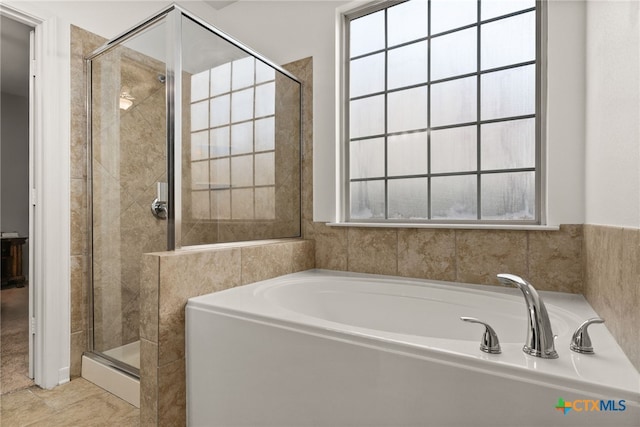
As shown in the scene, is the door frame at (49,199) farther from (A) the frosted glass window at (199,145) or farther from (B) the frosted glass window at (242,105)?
(B) the frosted glass window at (242,105)

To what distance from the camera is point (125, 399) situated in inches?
68.6

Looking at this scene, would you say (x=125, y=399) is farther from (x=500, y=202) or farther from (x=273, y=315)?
(x=500, y=202)

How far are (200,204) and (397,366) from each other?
1255 millimetres

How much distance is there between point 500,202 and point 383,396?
4.37 ft

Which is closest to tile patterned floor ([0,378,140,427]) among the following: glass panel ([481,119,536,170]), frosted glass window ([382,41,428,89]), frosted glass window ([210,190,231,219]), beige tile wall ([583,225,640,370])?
frosted glass window ([210,190,231,219])

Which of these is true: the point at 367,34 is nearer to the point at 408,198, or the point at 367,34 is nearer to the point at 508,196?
the point at 408,198

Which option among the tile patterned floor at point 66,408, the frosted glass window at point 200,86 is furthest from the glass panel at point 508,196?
the tile patterned floor at point 66,408

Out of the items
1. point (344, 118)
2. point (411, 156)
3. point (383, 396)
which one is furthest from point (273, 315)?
point (344, 118)

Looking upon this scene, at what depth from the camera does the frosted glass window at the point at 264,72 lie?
2.11 m

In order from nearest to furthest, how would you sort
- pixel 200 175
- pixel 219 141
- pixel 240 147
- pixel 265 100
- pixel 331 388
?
pixel 331 388
pixel 200 175
pixel 219 141
pixel 240 147
pixel 265 100

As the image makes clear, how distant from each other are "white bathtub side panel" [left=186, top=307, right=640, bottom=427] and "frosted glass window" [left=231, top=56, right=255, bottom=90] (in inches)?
52.8

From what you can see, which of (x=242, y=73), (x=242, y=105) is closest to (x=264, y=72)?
(x=242, y=73)

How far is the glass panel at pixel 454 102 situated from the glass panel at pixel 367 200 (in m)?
0.52

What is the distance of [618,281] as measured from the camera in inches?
36.9
